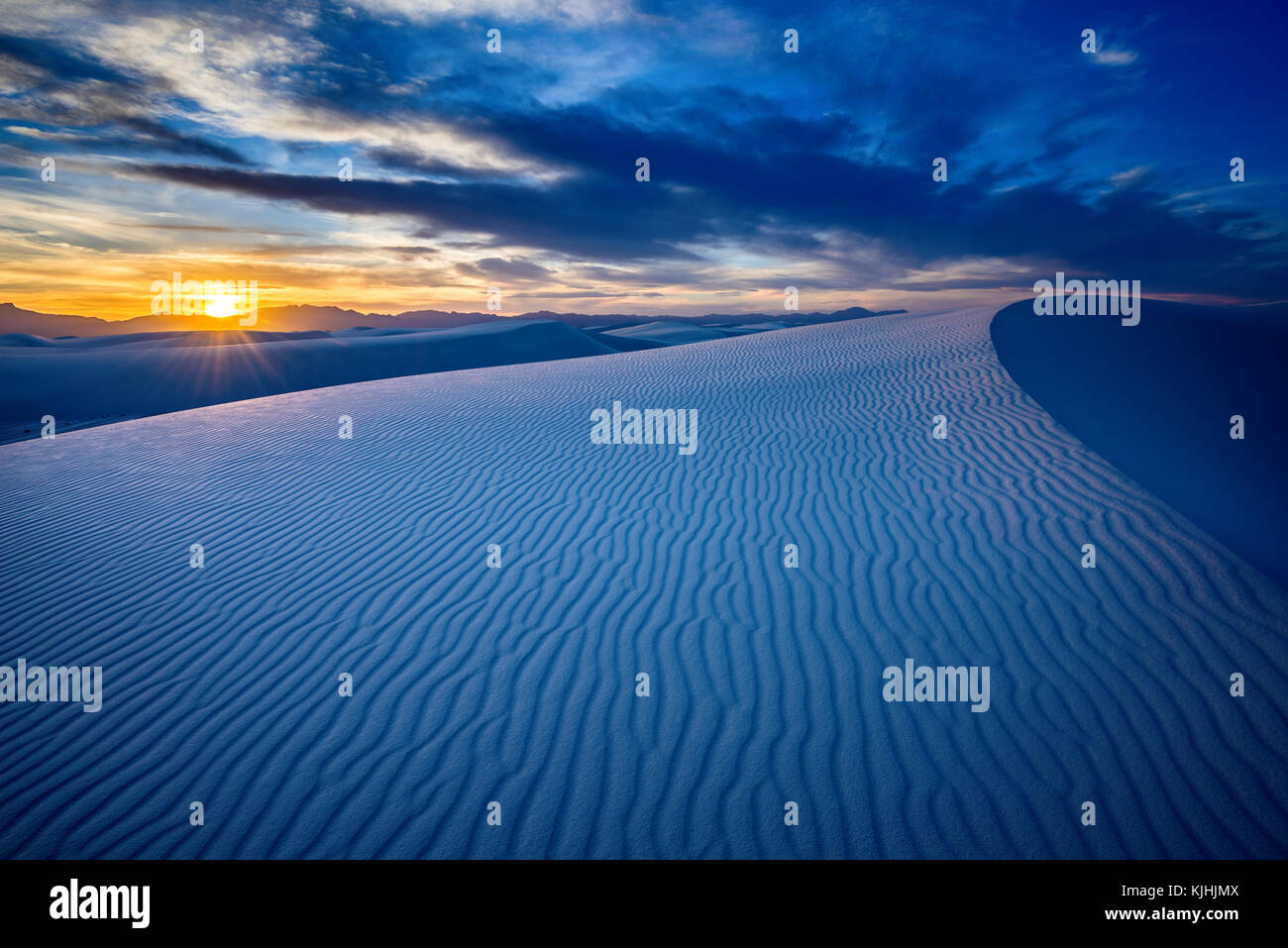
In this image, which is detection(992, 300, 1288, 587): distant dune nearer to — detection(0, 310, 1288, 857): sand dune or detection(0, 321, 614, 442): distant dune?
detection(0, 310, 1288, 857): sand dune

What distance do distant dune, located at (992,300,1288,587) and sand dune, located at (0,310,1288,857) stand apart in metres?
0.63

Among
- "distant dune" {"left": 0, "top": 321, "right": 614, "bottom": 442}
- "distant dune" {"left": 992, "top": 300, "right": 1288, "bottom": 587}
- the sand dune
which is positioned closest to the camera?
the sand dune

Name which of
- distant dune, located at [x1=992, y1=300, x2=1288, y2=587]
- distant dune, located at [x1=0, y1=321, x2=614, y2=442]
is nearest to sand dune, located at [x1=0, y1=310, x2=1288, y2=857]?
distant dune, located at [x1=992, y1=300, x2=1288, y2=587]

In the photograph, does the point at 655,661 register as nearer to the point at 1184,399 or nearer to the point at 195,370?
the point at 1184,399

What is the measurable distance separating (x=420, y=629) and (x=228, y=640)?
157cm

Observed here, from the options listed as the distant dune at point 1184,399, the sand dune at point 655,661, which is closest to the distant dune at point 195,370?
the sand dune at point 655,661

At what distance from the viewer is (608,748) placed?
3.58 metres

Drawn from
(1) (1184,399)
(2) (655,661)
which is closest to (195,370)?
(2) (655,661)

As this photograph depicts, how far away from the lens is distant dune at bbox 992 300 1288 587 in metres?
6.16

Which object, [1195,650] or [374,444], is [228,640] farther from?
[1195,650]

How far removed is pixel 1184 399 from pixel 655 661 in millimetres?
10799

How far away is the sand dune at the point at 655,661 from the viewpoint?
3137mm

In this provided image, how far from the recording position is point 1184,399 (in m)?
9.58
